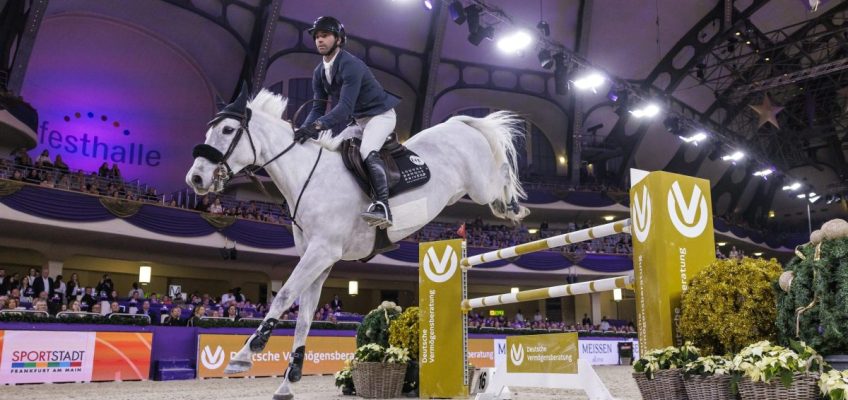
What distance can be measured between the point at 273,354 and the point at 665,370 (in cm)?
1034

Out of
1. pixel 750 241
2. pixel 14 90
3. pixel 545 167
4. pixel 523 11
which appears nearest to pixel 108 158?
pixel 14 90

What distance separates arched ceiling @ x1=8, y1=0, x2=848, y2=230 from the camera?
20.5 metres

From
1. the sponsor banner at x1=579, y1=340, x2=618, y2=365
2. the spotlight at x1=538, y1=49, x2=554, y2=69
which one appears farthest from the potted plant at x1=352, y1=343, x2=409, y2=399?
→ the spotlight at x1=538, y1=49, x2=554, y2=69

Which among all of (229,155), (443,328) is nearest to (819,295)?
(229,155)

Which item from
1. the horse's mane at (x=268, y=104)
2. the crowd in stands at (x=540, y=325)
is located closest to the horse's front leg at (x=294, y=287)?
the horse's mane at (x=268, y=104)

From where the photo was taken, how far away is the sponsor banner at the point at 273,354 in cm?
1208

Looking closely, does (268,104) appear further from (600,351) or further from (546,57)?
(600,351)

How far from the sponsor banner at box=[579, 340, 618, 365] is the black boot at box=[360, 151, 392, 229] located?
51.0 ft

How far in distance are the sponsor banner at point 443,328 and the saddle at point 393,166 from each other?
2.50m

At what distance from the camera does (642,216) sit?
13.4ft

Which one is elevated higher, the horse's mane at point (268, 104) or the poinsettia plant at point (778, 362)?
the horse's mane at point (268, 104)

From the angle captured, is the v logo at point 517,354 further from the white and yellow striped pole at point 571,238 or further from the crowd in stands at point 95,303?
the crowd in stands at point 95,303

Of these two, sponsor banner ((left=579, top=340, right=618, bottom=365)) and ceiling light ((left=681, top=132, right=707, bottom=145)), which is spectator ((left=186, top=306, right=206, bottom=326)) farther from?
ceiling light ((left=681, top=132, right=707, bottom=145))

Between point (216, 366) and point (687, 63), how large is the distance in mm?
22546
